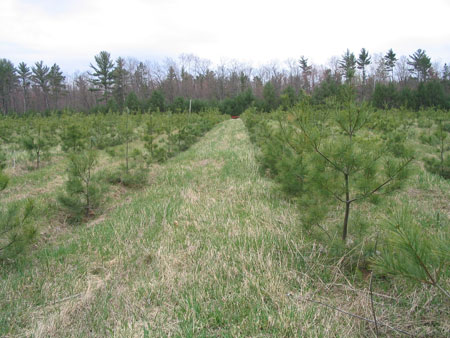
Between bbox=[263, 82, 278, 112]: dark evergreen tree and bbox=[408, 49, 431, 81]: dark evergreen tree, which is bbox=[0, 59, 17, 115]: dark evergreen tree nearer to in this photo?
bbox=[263, 82, 278, 112]: dark evergreen tree

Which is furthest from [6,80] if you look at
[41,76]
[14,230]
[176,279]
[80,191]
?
[176,279]

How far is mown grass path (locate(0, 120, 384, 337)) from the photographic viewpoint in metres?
2.00

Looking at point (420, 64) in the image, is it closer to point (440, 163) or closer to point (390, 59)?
point (390, 59)

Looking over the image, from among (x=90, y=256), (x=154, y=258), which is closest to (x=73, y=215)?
(x=90, y=256)

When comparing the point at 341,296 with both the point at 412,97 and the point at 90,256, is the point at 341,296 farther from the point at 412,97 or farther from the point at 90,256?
the point at 412,97

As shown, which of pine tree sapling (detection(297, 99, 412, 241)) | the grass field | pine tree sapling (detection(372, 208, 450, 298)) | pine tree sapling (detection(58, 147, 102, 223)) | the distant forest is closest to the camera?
pine tree sapling (detection(372, 208, 450, 298))

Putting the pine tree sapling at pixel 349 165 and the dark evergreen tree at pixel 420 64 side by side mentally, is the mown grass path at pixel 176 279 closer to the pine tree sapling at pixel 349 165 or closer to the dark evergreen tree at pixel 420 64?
the pine tree sapling at pixel 349 165

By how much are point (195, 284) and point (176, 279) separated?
21 centimetres

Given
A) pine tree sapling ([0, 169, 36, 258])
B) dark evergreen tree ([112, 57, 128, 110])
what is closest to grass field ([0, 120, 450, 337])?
pine tree sapling ([0, 169, 36, 258])

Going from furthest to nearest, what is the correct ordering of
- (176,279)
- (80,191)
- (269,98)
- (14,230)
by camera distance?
(269,98), (80,191), (14,230), (176,279)

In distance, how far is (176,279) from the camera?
2.57m

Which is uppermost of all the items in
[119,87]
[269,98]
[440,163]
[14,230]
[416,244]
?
[119,87]

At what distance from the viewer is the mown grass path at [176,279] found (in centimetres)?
200

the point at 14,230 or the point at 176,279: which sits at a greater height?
the point at 14,230
